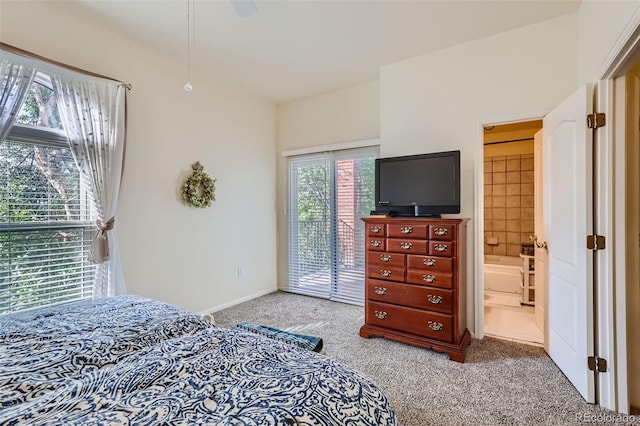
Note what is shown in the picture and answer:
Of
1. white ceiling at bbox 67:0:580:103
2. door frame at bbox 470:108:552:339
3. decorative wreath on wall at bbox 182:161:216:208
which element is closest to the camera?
white ceiling at bbox 67:0:580:103

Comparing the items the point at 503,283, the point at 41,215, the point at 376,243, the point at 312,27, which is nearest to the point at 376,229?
the point at 376,243

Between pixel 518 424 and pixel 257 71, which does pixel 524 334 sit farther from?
pixel 257 71

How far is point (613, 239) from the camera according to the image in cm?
182

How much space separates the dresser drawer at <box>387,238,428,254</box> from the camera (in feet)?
8.49

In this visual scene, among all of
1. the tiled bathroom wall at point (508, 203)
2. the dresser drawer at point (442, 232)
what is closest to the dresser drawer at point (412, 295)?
the dresser drawer at point (442, 232)

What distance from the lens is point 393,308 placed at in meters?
2.73

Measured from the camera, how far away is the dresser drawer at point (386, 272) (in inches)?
106

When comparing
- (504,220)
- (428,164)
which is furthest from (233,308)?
(504,220)

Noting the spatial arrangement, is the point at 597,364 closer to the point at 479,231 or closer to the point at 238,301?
the point at 479,231

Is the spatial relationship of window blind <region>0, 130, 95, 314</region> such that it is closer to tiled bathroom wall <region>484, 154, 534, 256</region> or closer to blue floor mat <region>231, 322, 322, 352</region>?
blue floor mat <region>231, 322, 322, 352</region>

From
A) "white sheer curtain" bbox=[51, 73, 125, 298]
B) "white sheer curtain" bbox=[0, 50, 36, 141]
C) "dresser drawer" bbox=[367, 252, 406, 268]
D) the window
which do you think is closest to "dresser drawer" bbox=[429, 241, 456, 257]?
"dresser drawer" bbox=[367, 252, 406, 268]

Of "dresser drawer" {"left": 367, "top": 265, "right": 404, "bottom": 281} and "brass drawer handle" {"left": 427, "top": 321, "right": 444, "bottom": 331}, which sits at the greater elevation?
"dresser drawer" {"left": 367, "top": 265, "right": 404, "bottom": 281}

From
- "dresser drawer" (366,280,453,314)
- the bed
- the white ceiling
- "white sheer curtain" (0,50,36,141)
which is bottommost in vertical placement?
"dresser drawer" (366,280,453,314)

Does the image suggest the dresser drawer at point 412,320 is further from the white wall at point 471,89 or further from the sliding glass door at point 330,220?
the sliding glass door at point 330,220
